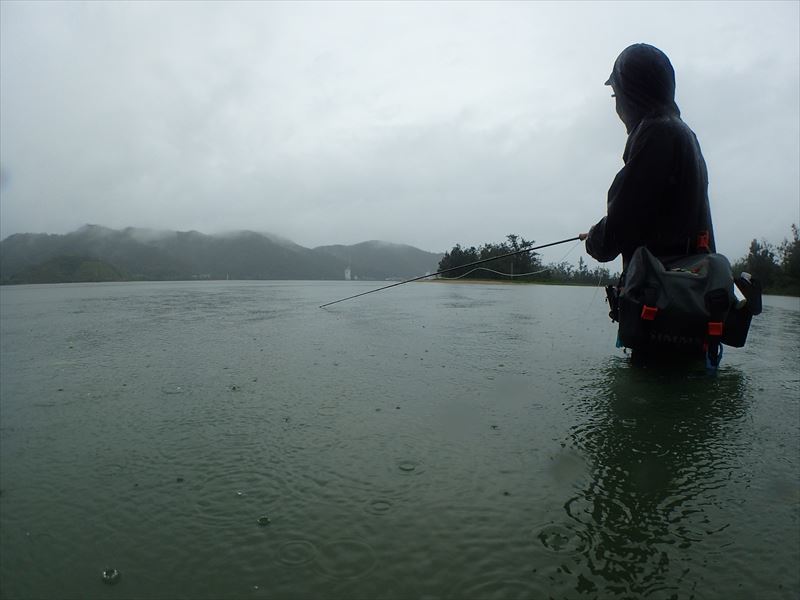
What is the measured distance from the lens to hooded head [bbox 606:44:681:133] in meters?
2.44

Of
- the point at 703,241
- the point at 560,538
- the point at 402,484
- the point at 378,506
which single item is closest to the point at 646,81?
the point at 703,241

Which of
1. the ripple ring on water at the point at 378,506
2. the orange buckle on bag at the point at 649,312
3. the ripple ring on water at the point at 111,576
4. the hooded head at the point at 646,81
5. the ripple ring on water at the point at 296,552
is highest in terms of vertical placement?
the hooded head at the point at 646,81

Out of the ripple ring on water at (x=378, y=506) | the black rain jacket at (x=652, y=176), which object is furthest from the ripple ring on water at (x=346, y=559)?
the black rain jacket at (x=652, y=176)

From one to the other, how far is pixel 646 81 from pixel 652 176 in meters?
0.62

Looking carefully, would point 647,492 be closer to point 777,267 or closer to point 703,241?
point 703,241

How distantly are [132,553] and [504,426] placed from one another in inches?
78.6

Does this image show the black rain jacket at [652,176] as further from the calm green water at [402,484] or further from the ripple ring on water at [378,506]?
the ripple ring on water at [378,506]

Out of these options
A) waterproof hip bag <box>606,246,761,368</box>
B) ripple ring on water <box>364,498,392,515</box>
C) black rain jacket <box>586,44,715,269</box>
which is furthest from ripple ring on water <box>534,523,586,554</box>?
black rain jacket <box>586,44,715,269</box>

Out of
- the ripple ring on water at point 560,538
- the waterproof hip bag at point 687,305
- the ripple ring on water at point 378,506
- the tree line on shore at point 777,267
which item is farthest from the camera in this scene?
the tree line on shore at point 777,267

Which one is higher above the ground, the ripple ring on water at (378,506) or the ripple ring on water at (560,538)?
the ripple ring on water at (560,538)

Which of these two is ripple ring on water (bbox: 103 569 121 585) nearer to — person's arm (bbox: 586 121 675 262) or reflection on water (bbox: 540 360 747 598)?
reflection on water (bbox: 540 360 747 598)

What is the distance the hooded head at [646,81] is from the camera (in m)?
2.44

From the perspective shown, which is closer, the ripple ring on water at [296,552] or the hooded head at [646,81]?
the ripple ring on water at [296,552]

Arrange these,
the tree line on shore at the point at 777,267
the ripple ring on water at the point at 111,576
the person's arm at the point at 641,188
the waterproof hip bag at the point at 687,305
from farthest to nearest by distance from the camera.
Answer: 1. the tree line on shore at the point at 777,267
2. the person's arm at the point at 641,188
3. the waterproof hip bag at the point at 687,305
4. the ripple ring on water at the point at 111,576
